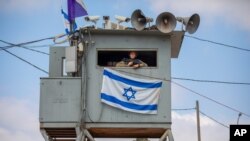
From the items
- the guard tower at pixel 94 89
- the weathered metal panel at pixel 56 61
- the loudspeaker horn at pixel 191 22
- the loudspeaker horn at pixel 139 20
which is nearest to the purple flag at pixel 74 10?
the guard tower at pixel 94 89

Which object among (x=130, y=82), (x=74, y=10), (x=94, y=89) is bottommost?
(x=94, y=89)

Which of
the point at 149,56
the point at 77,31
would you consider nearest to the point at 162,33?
the point at 149,56

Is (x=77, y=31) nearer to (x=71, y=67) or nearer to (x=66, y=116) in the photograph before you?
(x=71, y=67)

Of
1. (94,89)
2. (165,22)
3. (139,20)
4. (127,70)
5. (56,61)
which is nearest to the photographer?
(165,22)

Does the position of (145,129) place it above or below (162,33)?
below

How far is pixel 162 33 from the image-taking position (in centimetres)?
3184

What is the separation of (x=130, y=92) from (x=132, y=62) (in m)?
1.27

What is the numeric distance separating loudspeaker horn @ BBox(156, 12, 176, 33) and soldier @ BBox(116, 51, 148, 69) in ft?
5.60

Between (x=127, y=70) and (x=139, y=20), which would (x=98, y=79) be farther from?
(x=139, y=20)

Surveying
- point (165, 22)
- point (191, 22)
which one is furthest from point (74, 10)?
point (191, 22)

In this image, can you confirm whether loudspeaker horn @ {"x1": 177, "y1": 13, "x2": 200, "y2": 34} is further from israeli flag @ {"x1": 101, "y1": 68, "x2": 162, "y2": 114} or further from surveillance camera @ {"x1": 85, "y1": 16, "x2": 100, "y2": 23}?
surveillance camera @ {"x1": 85, "y1": 16, "x2": 100, "y2": 23}

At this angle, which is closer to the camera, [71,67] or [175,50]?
[71,67]

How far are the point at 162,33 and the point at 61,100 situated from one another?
508cm

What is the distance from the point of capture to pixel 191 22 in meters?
31.5
